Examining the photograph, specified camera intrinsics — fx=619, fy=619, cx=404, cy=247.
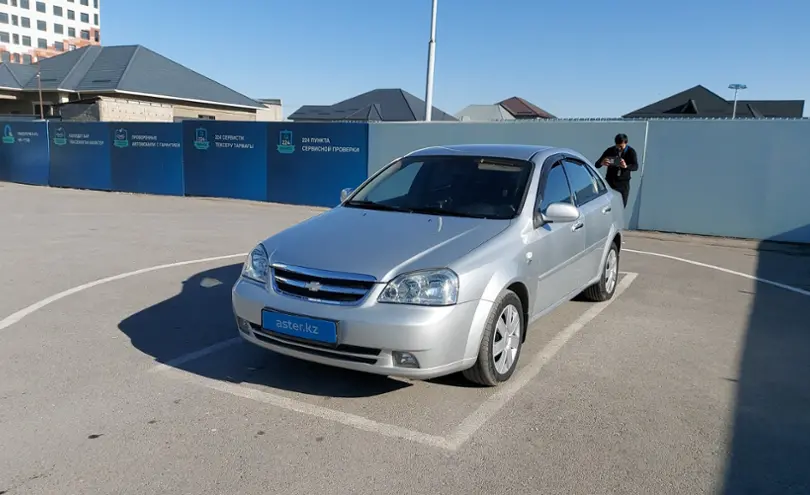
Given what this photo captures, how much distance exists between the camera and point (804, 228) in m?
10.2

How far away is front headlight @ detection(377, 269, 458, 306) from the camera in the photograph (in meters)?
3.52

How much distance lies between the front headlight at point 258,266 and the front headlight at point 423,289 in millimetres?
877

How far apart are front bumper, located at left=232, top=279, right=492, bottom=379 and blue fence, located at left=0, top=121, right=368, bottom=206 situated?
1066cm

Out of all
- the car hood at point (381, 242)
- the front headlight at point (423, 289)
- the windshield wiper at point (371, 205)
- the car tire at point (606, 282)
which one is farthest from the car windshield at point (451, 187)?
the car tire at point (606, 282)

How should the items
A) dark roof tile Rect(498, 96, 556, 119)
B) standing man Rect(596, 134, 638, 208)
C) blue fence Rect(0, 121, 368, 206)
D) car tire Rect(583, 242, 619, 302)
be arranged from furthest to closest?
Answer: dark roof tile Rect(498, 96, 556, 119) → blue fence Rect(0, 121, 368, 206) → standing man Rect(596, 134, 638, 208) → car tire Rect(583, 242, 619, 302)

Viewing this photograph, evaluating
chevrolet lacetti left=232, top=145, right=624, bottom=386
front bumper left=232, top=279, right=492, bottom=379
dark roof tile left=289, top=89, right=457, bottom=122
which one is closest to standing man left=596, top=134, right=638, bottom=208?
chevrolet lacetti left=232, top=145, right=624, bottom=386

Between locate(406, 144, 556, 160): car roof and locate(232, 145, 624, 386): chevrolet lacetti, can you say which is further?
locate(406, 144, 556, 160): car roof

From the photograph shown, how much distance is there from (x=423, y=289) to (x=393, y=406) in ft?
2.54

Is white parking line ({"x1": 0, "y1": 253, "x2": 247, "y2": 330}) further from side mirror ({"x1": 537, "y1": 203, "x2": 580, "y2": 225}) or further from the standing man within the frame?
the standing man

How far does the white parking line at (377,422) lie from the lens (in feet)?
11.1

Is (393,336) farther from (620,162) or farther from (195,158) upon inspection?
(195,158)

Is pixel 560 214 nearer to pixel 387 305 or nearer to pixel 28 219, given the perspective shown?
pixel 387 305

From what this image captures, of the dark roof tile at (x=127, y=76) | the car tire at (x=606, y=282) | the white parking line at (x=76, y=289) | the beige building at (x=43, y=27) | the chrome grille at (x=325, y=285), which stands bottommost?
the white parking line at (x=76, y=289)

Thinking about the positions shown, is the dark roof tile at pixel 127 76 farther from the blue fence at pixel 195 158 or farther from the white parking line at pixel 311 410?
the white parking line at pixel 311 410
